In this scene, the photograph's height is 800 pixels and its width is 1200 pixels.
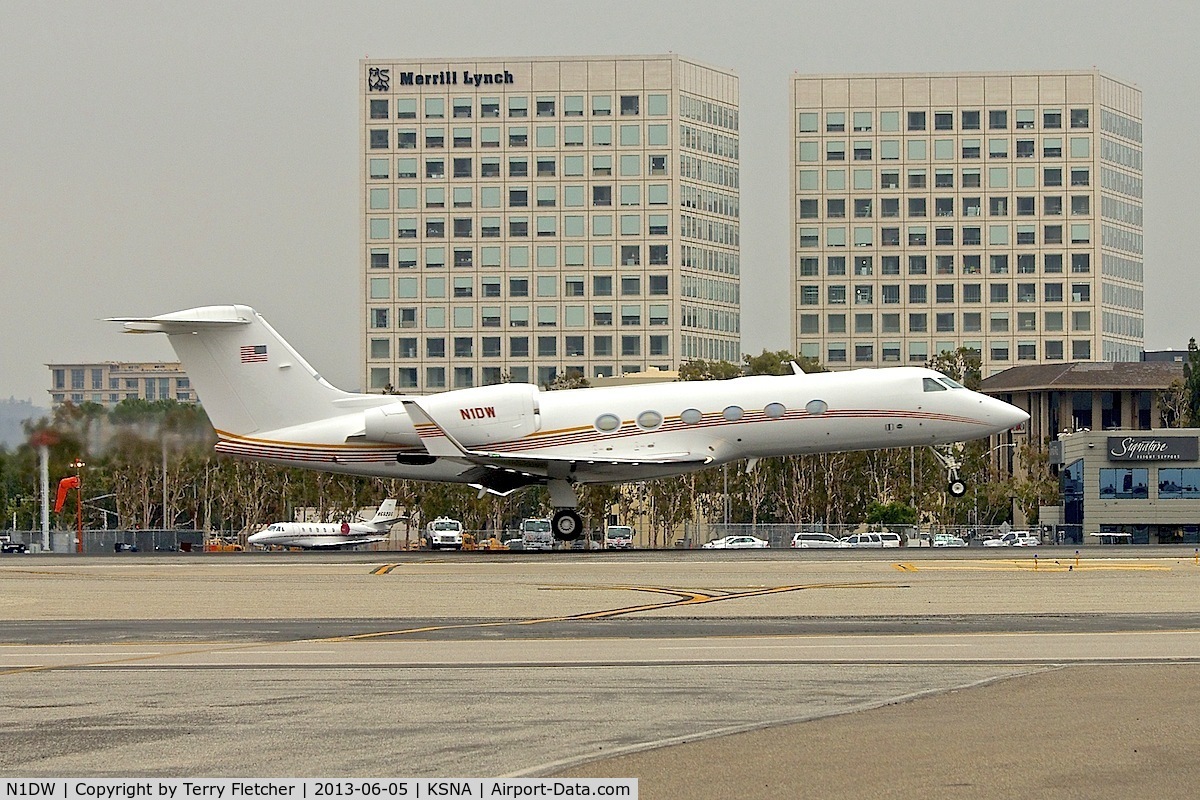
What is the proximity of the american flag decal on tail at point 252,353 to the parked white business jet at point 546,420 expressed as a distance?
39 mm

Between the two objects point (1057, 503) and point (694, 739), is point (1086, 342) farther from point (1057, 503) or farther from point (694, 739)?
point (694, 739)

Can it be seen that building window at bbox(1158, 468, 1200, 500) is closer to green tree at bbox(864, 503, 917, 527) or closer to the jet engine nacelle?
green tree at bbox(864, 503, 917, 527)

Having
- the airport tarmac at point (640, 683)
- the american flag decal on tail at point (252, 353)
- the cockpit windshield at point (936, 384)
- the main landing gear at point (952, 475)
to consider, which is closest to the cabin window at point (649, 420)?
the cockpit windshield at point (936, 384)

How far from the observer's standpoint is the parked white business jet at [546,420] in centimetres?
4853

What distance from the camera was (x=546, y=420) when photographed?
163 ft

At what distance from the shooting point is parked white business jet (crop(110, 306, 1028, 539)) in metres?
48.5

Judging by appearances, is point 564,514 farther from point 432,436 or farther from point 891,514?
point 891,514

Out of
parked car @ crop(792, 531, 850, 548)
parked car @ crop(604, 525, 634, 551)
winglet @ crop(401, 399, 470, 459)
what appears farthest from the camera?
parked car @ crop(604, 525, 634, 551)

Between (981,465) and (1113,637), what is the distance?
8998 cm

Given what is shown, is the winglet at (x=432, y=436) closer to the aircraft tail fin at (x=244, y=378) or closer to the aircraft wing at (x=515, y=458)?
the aircraft wing at (x=515, y=458)

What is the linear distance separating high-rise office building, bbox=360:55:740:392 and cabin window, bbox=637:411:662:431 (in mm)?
106971

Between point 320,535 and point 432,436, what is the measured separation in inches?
1809

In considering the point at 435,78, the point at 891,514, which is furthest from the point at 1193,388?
the point at 435,78
